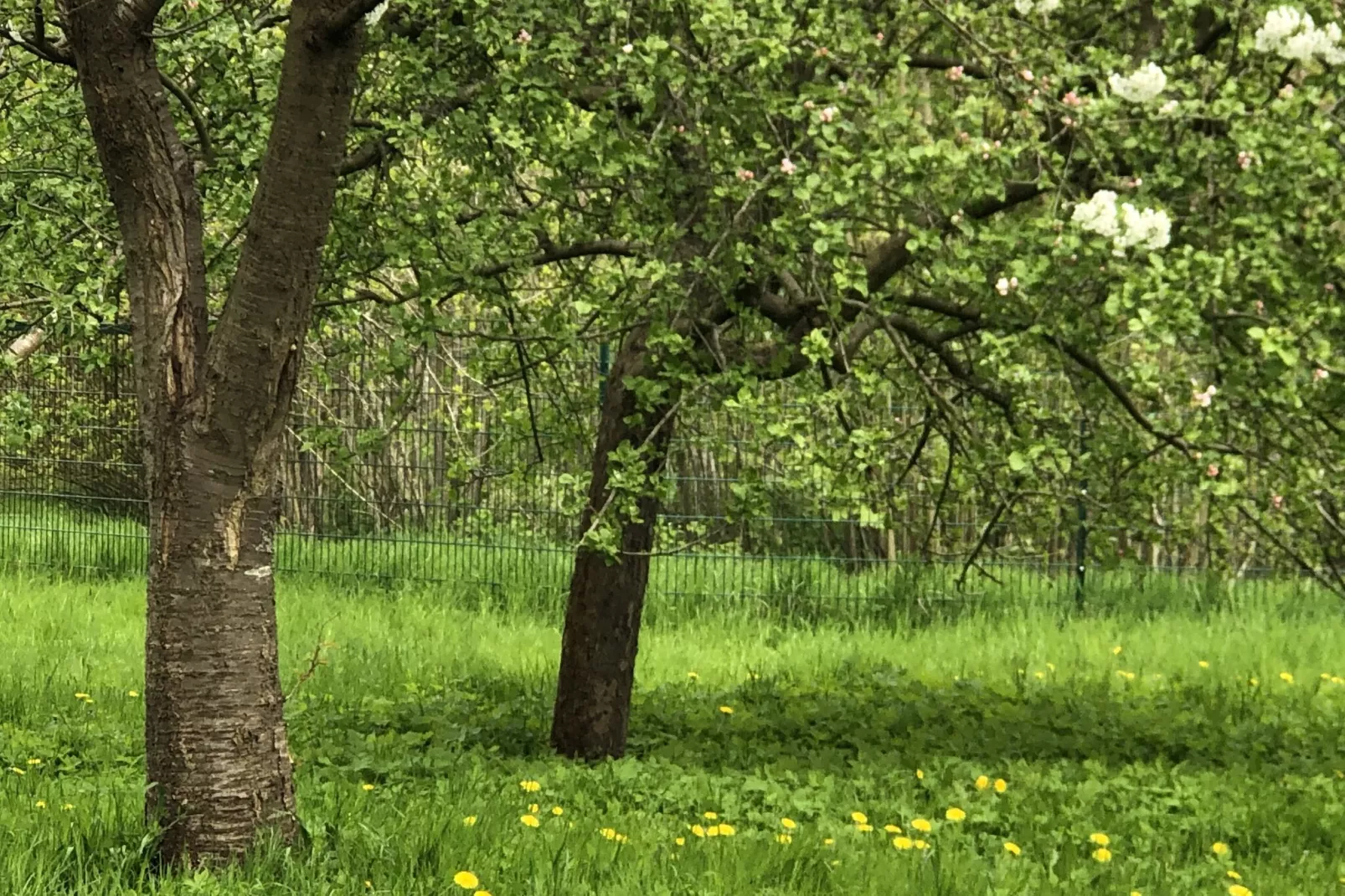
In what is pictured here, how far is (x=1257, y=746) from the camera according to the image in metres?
6.41

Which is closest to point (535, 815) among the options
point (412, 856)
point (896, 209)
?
point (412, 856)

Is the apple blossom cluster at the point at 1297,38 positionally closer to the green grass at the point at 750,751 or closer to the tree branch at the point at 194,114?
the green grass at the point at 750,751

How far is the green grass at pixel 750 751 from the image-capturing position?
3.84m

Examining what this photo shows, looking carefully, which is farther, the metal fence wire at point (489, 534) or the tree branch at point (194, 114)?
the metal fence wire at point (489, 534)

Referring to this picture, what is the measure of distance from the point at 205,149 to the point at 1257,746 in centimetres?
506

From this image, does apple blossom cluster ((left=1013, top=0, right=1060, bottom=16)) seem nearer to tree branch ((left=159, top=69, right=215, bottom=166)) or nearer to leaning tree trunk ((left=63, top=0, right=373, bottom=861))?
leaning tree trunk ((left=63, top=0, right=373, bottom=861))

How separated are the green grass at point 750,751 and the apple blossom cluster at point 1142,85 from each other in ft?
7.70

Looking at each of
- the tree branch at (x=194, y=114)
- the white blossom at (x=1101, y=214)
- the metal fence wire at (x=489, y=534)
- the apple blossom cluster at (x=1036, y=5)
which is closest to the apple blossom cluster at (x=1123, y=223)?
the white blossom at (x=1101, y=214)

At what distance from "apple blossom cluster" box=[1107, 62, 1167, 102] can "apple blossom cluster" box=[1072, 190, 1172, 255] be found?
42 cm

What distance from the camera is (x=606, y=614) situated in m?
5.73

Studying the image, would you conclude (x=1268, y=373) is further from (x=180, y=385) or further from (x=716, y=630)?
(x=716, y=630)

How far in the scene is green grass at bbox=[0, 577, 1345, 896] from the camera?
3844 mm

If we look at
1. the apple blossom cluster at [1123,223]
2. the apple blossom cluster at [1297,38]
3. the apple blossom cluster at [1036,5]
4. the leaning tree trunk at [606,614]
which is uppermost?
the apple blossom cluster at [1036,5]

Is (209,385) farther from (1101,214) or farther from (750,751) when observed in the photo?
(750,751)
